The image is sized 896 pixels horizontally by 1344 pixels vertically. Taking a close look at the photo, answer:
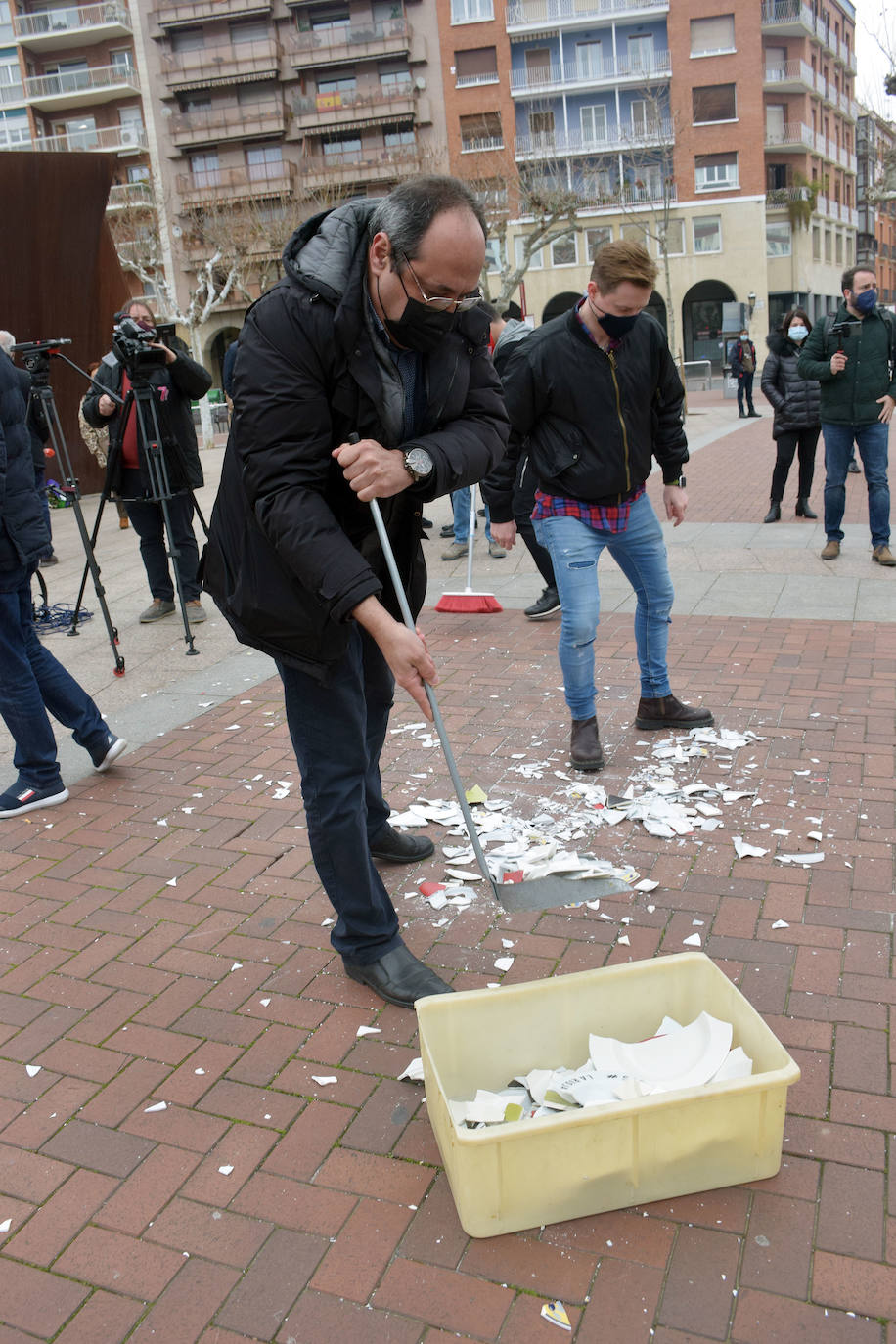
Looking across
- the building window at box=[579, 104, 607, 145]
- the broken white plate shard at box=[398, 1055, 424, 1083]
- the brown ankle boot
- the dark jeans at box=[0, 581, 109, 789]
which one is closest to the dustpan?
the broken white plate shard at box=[398, 1055, 424, 1083]

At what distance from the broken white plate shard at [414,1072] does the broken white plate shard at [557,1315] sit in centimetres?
70

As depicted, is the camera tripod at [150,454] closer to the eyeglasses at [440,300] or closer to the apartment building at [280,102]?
the eyeglasses at [440,300]

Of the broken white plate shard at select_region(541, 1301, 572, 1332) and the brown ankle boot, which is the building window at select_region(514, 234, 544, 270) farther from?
the broken white plate shard at select_region(541, 1301, 572, 1332)

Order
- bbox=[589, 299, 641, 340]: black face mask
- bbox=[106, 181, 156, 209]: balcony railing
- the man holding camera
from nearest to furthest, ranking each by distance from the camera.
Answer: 1. bbox=[589, 299, 641, 340]: black face mask
2. the man holding camera
3. bbox=[106, 181, 156, 209]: balcony railing

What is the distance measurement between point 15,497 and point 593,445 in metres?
2.36

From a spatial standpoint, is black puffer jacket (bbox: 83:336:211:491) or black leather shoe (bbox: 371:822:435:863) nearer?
black leather shoe (bbox: 371:822:435:863)

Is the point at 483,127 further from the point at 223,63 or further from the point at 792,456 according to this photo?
the point at 792,456

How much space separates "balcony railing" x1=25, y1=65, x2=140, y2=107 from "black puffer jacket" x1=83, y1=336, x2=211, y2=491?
47.8 meters

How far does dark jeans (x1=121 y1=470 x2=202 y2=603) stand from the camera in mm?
6973

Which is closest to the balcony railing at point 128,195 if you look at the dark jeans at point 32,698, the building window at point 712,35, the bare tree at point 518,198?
the bare tree at point 518,198

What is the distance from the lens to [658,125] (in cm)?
4291

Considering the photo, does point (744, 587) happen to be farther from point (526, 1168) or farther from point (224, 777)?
point (526, 1168)

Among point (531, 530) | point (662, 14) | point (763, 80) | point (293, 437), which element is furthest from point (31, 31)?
point (293, 437)

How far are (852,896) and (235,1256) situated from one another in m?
2.08
